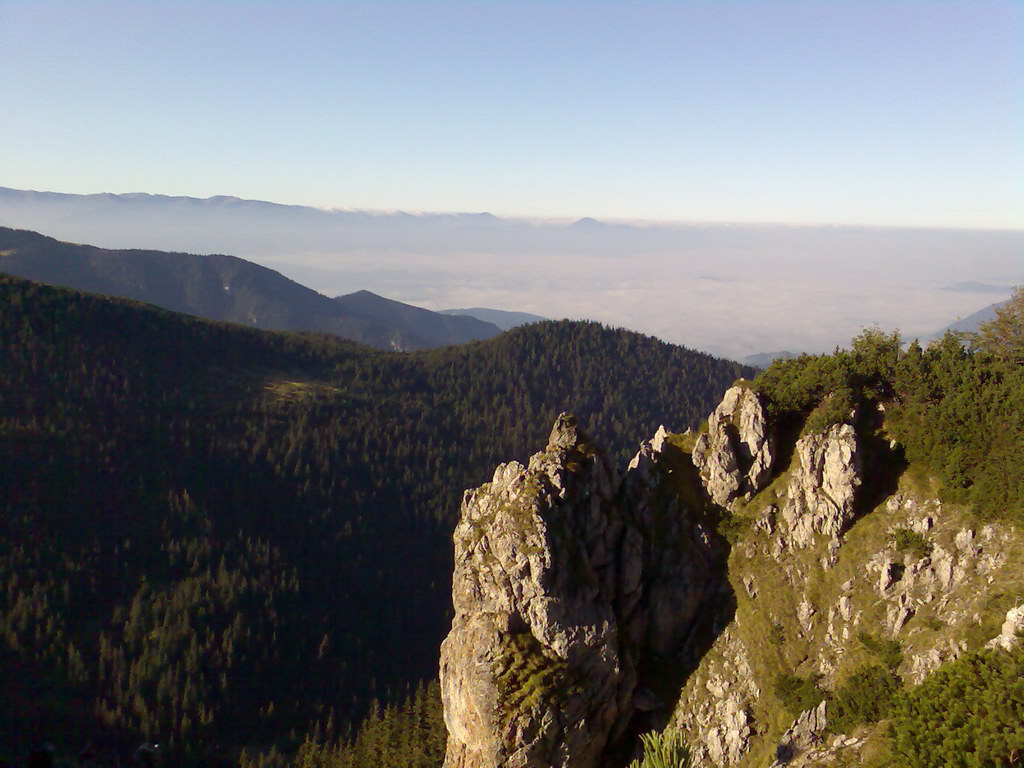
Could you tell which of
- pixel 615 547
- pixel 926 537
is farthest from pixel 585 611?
pixel 926 537

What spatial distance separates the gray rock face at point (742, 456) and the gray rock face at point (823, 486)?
3.24m

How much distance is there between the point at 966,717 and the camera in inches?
1384

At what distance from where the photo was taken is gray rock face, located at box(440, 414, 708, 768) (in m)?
52.8

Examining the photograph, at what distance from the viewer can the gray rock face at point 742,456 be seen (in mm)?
63188

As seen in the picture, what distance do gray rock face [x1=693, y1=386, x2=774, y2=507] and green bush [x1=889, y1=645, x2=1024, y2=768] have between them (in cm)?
2494

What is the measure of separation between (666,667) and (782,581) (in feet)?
Answer: 45.8

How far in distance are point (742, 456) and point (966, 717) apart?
31.0 meters

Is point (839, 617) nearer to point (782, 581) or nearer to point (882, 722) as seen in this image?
point (782, 581)

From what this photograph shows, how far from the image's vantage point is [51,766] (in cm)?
11894

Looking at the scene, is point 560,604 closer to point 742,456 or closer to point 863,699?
point 863,699

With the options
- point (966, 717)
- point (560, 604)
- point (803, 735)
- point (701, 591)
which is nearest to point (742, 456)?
point (701, 591)

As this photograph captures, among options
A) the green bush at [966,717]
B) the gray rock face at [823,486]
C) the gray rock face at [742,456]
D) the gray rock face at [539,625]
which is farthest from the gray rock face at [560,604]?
the green bush at [966,717]

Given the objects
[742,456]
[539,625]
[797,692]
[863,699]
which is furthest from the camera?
[742,456]

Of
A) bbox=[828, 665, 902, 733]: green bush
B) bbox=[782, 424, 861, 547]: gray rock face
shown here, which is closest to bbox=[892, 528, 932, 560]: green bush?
bbox=[782, 424, 861, 547]: gray rock face
